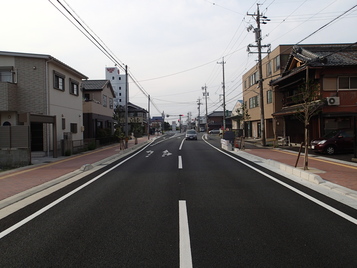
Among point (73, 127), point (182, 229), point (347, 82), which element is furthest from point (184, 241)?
point (73, 127)

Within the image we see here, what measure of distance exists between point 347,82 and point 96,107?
2440cm

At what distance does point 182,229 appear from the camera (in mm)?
4809

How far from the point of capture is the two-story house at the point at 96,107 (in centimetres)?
2905

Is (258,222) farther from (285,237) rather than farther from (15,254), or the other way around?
(15,254)

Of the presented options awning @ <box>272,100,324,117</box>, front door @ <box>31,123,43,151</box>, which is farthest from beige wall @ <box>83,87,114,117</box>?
awning @ <box>272,100,324,117</box>

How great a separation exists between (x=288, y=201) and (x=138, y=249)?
420 centimetres

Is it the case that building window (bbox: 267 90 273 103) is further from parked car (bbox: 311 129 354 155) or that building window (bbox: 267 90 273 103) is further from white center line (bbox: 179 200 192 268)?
white center line (bbox: 179 200 192 268)

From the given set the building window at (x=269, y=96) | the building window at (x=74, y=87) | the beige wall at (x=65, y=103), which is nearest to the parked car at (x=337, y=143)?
the building window at (x=269, y=96)

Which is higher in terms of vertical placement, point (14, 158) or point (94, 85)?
point (94, 85)

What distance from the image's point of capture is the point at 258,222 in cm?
514

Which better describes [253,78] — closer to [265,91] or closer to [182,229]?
[265,91]

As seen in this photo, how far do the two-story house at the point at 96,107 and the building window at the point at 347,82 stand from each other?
23.2 m

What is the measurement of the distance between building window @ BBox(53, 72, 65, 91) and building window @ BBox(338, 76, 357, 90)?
20646 millimetres

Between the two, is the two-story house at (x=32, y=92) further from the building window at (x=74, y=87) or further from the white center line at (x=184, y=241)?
the white center line at (x=184, y=241)
